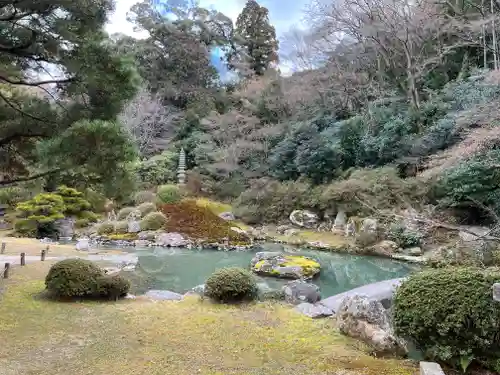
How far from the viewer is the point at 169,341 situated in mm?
4570

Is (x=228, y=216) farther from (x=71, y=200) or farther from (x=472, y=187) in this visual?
(x=472, y=187)

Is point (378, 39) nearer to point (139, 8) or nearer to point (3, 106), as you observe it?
point (3, 106)

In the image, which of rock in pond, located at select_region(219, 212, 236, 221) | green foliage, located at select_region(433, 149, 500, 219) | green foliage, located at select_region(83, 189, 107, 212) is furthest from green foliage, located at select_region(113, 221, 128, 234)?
green foliage, located at select_region(433, 149, 500, 219)

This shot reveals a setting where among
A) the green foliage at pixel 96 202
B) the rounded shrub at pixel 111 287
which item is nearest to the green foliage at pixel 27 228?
the green foliage at pixel 96 202

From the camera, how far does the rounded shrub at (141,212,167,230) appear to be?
1483 cm

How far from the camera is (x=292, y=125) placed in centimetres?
1964

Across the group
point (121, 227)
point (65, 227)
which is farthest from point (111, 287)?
point (65, 227)

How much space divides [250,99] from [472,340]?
20.1 meters

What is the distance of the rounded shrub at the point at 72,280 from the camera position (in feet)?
20.0

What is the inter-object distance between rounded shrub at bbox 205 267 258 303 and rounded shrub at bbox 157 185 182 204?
1285 centimetres

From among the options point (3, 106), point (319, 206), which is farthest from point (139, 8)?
point (3, 106)

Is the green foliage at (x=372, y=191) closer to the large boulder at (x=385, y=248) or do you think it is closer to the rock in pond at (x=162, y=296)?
the large boulder at (x=385, y=248)

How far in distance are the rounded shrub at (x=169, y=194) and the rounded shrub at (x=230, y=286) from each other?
1285 centimetres

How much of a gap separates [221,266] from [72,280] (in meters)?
4.98
